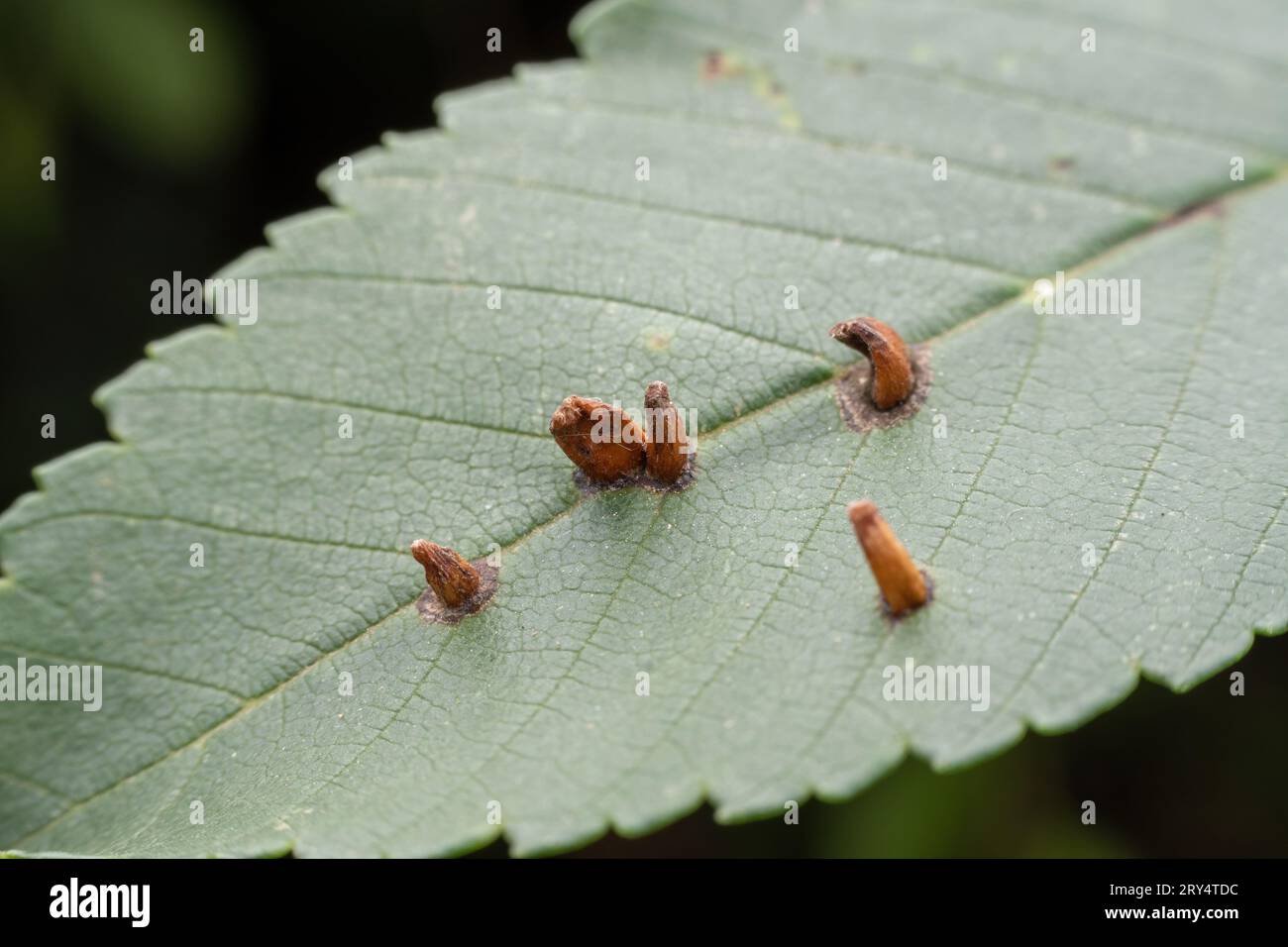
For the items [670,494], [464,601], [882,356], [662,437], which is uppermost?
[882,356]

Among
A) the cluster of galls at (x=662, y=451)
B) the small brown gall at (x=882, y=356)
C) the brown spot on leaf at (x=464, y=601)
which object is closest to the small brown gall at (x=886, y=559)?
the cluster of galls at (x=662, y=451)

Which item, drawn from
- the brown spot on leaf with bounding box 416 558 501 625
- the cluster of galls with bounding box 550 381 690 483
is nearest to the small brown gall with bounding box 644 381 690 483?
the cluster of galls with bounding box 550 381 690 483

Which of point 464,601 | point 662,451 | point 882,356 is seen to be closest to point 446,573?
point 464,601

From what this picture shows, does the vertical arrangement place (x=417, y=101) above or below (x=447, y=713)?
above

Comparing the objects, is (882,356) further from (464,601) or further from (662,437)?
(464,601)

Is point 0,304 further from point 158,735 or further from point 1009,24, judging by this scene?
point 1009,24

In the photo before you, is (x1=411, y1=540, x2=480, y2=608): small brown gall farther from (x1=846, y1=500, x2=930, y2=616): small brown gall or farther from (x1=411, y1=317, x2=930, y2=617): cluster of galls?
(x1=846, y1=500, x2=930, y2=616): small brown gall

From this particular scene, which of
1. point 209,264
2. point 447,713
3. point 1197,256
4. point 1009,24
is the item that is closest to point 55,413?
point 209,264
